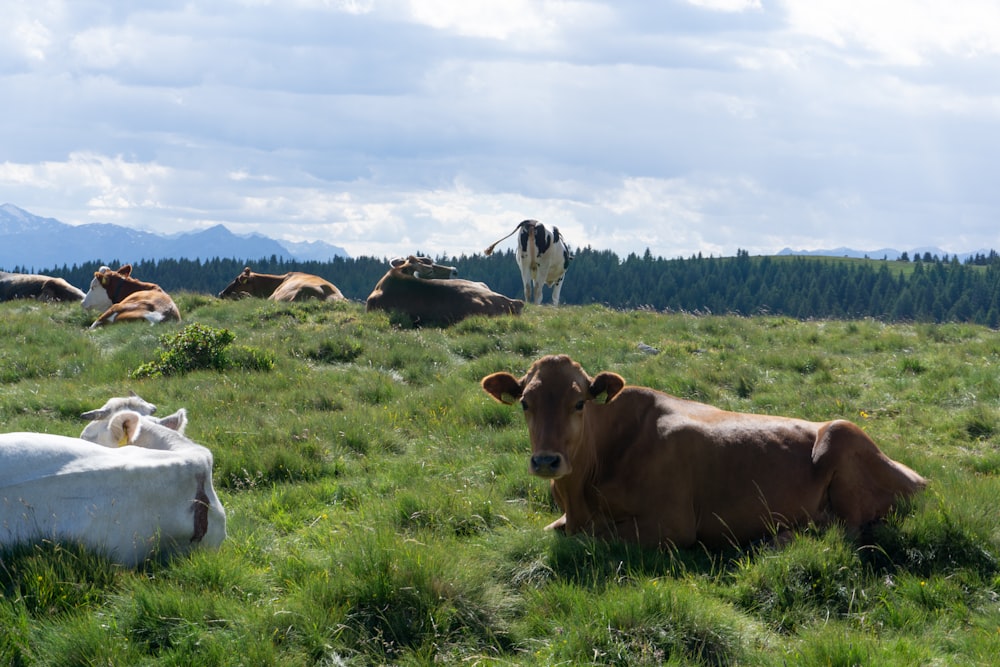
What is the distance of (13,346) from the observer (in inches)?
604

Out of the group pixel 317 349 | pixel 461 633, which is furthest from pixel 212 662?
pixel 317 349

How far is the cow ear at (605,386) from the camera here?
712 centimetres

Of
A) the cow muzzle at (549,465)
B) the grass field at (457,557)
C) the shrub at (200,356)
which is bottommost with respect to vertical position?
the grass field at (457,557)

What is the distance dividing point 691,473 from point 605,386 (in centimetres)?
100

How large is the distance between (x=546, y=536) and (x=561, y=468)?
1.78 feet

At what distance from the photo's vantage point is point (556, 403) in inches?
273

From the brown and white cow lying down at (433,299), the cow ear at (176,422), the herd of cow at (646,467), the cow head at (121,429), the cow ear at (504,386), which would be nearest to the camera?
the herd of cow at (646,467)

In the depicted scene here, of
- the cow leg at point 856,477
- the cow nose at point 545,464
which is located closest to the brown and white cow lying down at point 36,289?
the cow nose at point 545,464

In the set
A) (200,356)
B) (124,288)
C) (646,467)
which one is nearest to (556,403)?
(646,467)

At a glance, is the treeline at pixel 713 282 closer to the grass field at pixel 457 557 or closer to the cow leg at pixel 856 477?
the grass field at pixel 457 557

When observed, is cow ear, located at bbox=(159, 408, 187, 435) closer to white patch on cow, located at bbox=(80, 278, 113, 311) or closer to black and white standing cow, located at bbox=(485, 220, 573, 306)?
white patch on cow, located at bbox=(80, 278, 113, 311)

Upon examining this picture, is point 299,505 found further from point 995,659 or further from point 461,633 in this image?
point 995,659

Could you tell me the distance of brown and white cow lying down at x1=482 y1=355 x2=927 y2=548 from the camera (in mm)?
6977

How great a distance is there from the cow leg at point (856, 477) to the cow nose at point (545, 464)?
2211mm
